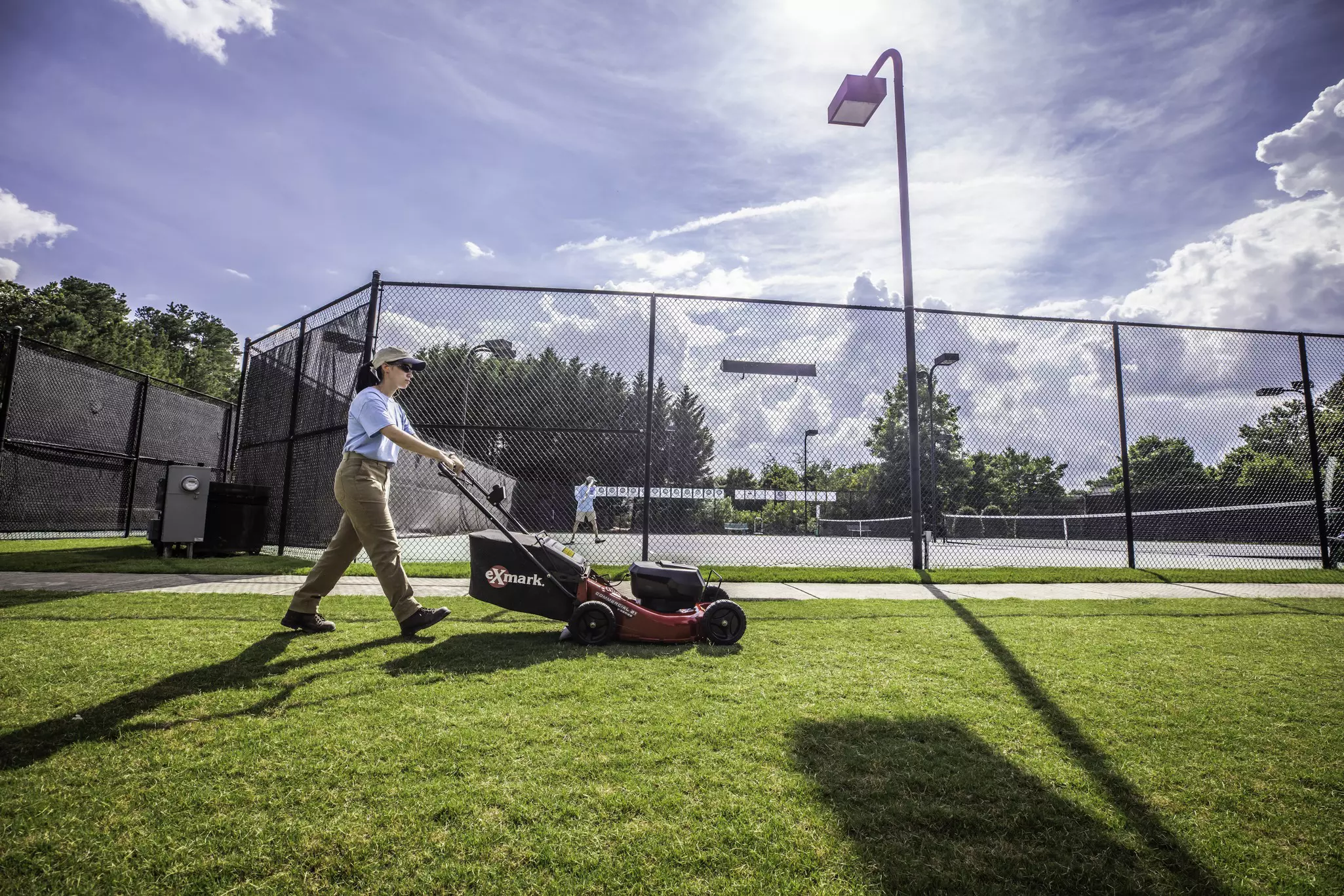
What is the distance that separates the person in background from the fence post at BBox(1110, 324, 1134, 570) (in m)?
7.41

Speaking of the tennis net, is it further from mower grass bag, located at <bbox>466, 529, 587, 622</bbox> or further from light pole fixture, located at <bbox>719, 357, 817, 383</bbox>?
mower grass bag, located at <bbox>466, 529, 587, 622</bbox>

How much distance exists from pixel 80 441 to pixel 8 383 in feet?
6.84

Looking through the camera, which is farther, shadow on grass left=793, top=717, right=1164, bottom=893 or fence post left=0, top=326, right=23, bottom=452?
fence post left=0, top=326, right=23, bottom=452

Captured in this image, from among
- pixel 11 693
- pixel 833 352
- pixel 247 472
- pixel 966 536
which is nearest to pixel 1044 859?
pixel 11 693

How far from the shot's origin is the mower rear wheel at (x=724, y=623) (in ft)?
12.8

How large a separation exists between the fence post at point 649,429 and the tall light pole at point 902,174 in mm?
3244

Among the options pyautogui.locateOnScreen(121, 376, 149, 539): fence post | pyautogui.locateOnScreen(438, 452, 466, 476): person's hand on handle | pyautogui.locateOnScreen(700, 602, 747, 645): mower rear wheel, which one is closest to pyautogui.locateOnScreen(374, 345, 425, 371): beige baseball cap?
pyautogui.locateOnScreen(438, 452, 466, 476): person's hand on handle

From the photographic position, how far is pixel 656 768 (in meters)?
2.02

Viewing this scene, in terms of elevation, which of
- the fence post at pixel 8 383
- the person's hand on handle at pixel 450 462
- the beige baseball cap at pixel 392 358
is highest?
the fence post at pixel 8 383

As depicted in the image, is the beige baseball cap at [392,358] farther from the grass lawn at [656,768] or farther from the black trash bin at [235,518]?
the black trash bin at [235,518]

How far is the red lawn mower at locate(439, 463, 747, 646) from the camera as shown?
3.87 m

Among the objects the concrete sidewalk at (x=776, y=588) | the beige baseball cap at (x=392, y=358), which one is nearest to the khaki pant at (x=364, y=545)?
the beige baseball cap at (x=392, y=358)

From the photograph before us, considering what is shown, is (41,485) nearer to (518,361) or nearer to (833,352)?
(518,361)

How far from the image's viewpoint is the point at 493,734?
2.27 m
